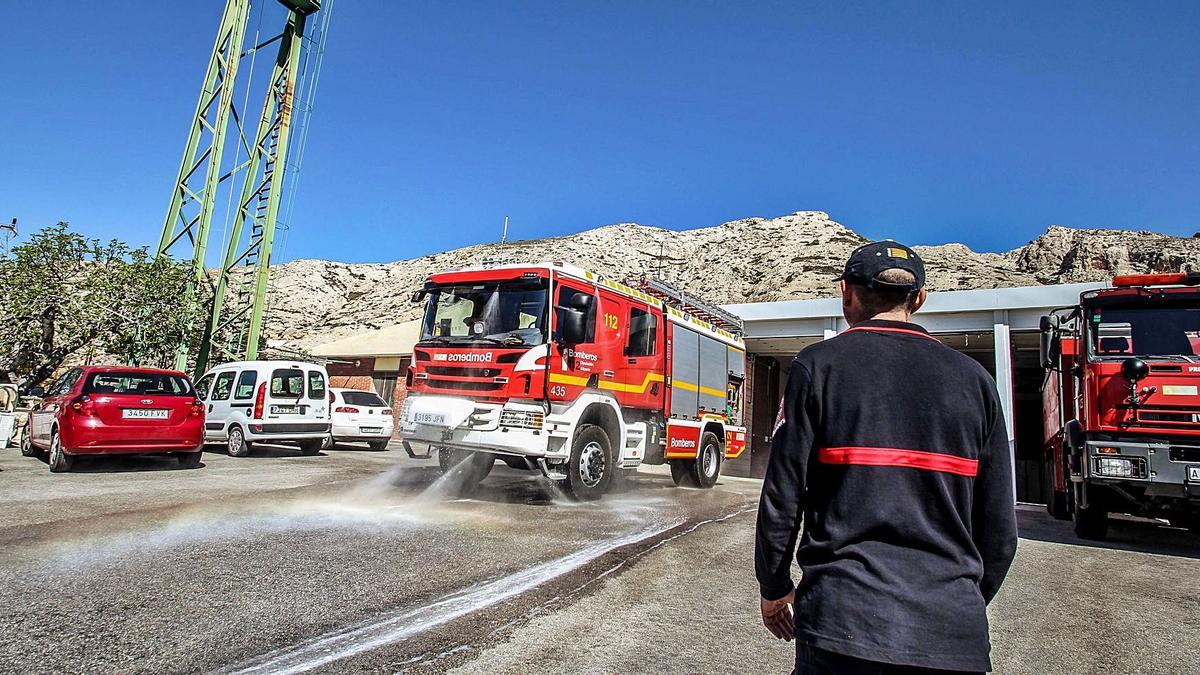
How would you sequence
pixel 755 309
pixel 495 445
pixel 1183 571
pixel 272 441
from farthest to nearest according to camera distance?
pixel 755 309 → pixel 272 441 → pixel 495 445 → pixel 1183 571

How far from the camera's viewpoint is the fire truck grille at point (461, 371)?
875 cm

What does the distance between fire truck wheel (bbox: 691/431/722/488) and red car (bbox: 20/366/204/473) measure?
7.97 m

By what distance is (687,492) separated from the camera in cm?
1170

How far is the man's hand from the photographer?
206 centimetres

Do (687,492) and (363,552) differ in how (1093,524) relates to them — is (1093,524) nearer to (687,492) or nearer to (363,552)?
(687,492)

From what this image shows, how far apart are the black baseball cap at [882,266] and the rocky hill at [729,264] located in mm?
41079

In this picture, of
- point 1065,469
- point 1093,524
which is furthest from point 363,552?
point 1065,469

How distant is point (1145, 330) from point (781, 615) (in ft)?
25.7

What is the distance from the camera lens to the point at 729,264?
65875 millimetres

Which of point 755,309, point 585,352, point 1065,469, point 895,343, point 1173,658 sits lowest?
point 1173,658

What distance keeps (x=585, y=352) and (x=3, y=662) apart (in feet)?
21.5

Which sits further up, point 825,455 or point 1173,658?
point 825,455

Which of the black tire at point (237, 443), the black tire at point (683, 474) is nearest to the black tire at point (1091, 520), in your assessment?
the black tire at point (683, 474)

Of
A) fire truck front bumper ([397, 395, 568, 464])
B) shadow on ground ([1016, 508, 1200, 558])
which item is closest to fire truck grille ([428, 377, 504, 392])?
fire truck front bumper ([397, 395, 568, 464])
